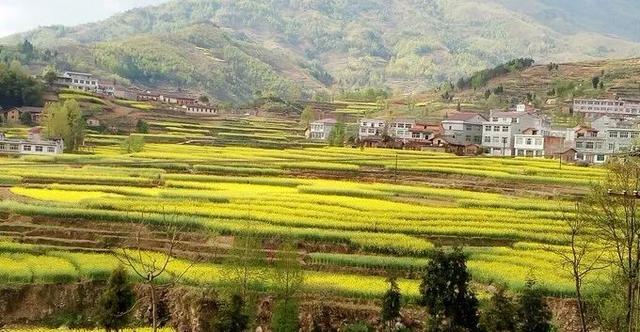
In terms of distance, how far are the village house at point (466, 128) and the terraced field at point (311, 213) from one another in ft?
76.7

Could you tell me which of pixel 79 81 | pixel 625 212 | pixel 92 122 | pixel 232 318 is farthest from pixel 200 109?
pixel 625 212

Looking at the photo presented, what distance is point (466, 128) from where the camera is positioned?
78688 millimetres

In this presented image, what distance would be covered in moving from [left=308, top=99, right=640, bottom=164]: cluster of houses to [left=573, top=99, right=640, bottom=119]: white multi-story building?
19121mm

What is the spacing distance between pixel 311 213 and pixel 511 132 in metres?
45.5

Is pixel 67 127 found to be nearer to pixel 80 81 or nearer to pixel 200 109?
pixel 80 81

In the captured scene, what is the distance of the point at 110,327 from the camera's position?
68.6 ft

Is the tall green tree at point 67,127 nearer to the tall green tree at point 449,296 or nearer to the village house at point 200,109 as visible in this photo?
the village house at point 200,109

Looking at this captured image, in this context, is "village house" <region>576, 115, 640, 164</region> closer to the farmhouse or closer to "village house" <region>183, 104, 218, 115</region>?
"village house" <region>183, 104, 218, 115</region>

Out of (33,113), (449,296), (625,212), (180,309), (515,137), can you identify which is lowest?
(180,309)

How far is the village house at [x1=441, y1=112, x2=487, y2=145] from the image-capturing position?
3088 inches

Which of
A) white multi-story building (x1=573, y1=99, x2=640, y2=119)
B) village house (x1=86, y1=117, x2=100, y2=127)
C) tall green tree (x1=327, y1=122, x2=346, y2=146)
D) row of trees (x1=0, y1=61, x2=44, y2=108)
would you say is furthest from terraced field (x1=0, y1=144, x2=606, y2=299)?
white multi-story building (x1=573, y1=99, x2=640, y2=119)

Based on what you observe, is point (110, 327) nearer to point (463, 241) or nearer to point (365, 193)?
point (463, 241)

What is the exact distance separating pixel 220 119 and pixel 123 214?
233 feet

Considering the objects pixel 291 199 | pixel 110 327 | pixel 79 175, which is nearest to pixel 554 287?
pixel 110 327
